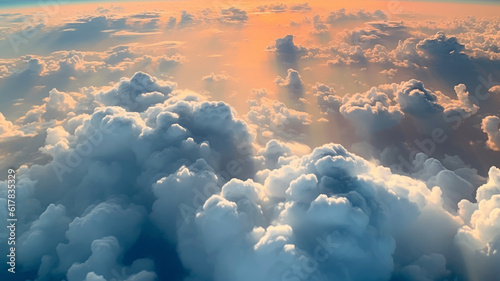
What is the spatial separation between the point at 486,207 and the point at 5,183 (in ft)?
351

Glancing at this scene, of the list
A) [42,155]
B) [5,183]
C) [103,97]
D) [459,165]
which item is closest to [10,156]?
[42,155]

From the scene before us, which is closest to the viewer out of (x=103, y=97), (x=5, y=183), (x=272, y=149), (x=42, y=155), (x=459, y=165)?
(x=5, y=183)

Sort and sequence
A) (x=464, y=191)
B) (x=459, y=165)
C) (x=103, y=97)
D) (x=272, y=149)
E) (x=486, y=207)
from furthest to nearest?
(x=459, y=165), (x=103, y=97), (x=272, y=149), (x=464, y=191), (x=486, y=207)

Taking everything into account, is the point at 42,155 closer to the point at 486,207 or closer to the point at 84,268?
the point at 84,268

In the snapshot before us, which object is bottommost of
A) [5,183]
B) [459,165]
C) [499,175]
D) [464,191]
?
[459,165]

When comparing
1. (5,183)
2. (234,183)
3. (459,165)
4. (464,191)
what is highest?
(234,183)

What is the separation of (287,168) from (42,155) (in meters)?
155

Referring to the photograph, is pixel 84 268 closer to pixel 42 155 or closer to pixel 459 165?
pixel 42 155

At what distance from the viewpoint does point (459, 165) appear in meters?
179

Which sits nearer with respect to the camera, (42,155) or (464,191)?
(464,191)

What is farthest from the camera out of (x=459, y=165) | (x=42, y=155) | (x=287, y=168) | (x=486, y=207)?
(x=459, y=165)

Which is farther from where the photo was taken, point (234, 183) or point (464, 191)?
point (464, 191)

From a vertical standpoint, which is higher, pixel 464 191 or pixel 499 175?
pixel 499 175

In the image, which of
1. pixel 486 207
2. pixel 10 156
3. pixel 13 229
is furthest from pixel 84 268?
pixel 10 156
